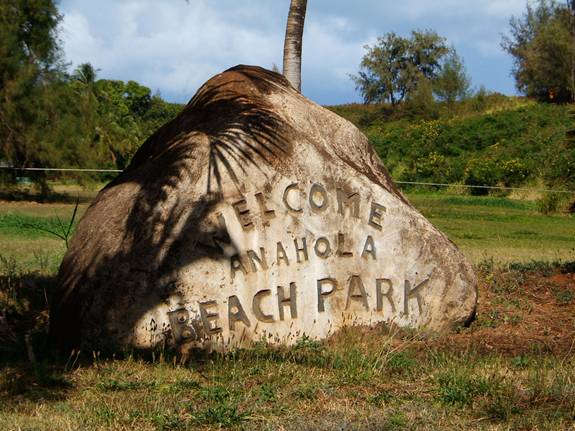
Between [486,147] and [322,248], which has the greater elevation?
[486,147]

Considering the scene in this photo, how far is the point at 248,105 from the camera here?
27.2 feet

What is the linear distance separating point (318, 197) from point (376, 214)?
0.51 meters

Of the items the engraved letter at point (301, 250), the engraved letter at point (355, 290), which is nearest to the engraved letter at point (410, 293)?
the engraved letter at point (355, 290)

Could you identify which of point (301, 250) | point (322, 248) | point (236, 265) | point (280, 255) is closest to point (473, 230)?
point (322, 248)

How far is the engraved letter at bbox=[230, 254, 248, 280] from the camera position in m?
7.31

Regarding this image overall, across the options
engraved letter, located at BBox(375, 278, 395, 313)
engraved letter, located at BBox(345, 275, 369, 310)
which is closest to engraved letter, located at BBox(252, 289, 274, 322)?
engraved letter, located at BBox(345, 275, 369, 310)

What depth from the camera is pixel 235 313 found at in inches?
286

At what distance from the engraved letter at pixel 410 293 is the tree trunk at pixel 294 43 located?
4.02m

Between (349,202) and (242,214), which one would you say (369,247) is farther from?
(242,214)

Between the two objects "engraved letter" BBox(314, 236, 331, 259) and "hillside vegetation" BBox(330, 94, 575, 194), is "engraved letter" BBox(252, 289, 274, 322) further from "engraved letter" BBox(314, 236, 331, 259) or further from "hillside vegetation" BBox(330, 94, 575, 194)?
"hillside vegetation" BBox(330, 94, 575, 194)

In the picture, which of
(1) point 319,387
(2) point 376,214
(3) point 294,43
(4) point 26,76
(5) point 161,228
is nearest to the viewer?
(1) point 319,387

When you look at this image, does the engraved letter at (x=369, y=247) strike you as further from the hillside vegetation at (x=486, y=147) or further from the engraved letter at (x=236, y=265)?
the hillside vegetation at (x=486, y=147)

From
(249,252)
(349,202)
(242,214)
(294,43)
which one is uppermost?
(294,43)

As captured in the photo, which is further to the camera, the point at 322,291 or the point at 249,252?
the point at 322,291
